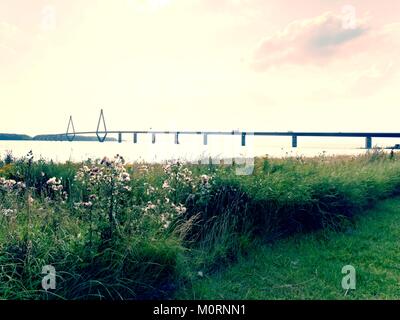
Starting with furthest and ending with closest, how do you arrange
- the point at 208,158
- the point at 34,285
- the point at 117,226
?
the point at 208,158 < the point at 117,226 < the point at 34,285

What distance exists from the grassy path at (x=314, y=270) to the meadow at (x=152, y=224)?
0.46 feet

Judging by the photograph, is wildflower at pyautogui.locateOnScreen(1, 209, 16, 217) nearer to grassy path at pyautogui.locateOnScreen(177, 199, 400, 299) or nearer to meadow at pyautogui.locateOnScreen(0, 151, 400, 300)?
meadow at pyautogui.locateOnScreen(0, 151, 400, 300)

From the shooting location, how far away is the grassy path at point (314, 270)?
3.29 m

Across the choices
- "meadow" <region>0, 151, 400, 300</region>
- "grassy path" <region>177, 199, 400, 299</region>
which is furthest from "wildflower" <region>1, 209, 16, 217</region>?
"grassy path" <region>177, 199, 400, 299</region>

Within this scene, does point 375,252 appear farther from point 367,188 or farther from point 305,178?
point 367,188

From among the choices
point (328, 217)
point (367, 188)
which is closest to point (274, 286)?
point (328, 217)

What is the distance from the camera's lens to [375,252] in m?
4.41

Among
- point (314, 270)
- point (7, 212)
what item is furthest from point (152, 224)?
point (314, 270)

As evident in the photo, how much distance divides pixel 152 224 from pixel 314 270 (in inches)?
74.2

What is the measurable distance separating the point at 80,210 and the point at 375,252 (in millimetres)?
3709

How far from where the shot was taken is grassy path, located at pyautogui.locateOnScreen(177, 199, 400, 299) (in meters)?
3.29

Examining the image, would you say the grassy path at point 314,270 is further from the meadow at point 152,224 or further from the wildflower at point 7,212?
the wildflower at point 7,212

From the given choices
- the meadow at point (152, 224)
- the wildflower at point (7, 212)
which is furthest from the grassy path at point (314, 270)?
the wildflower at point (7, 212)
